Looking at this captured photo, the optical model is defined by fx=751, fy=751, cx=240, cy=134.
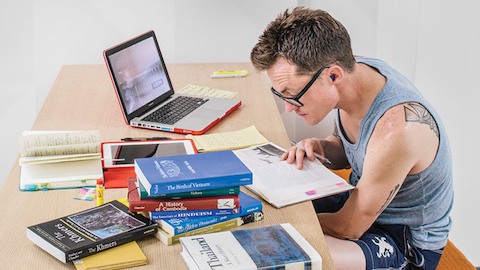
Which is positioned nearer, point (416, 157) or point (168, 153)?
point (416, 157)

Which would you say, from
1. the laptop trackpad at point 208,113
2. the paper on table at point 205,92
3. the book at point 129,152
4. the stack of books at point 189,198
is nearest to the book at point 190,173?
the stack of books at point 189,198

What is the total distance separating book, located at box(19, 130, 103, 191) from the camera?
200cm

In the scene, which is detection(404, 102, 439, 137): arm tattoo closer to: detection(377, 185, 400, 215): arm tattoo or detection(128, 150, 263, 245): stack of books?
detection(377, 185, 400, 215): arm tattoo

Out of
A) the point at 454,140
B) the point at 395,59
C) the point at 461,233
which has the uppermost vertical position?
the point at 395,59

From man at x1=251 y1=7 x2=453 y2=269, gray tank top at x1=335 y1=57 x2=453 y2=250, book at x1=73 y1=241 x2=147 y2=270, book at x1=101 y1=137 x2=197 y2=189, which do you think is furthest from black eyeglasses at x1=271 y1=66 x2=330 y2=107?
book at x1=73 y1=241 x2=147 y2=270

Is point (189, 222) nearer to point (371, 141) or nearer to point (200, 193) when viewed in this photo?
point (200, 193)

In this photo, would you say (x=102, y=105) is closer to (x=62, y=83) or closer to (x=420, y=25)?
(x=62, y=83)

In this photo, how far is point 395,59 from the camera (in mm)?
3297

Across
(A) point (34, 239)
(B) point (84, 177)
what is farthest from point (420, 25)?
(A) point (34, 239)

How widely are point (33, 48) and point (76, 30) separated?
0.68 feet

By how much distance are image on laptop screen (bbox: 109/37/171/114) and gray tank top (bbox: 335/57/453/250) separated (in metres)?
0.77

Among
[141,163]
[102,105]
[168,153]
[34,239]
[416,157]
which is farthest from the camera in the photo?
[102,105]

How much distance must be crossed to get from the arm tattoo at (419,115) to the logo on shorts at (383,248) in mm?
340

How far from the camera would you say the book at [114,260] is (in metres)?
1.56
